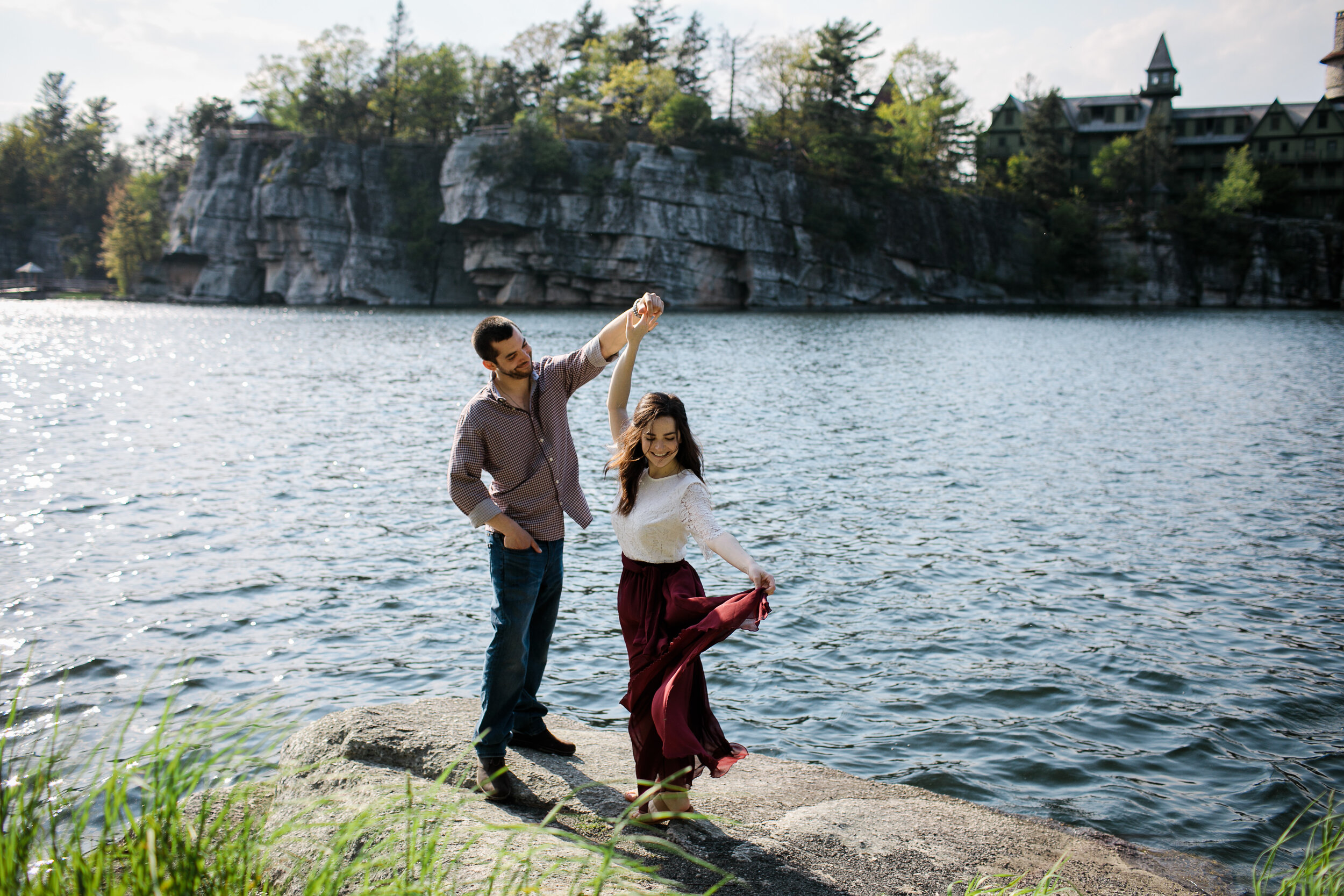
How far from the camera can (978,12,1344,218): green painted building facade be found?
85.2 m

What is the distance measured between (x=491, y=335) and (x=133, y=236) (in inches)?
3642

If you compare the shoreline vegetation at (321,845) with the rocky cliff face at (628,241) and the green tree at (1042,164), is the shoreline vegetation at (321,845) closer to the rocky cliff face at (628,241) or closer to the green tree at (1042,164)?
the rocky cliff face at (628,241)

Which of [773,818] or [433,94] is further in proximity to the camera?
[433,94]

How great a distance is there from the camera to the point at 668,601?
4398 millimetres

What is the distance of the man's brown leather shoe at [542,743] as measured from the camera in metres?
5.29

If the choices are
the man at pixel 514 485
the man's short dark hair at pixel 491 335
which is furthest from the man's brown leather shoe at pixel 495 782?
the man's short dark hair at pixel 491 335

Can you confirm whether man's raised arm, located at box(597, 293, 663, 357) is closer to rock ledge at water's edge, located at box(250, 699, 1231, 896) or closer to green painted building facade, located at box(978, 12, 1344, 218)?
rock ledge at water's edge, located at box(250, 699, 1231, 896)

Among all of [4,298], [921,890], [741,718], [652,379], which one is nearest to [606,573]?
[741,718]

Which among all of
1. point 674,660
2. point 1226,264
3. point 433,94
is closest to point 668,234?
point 433,94

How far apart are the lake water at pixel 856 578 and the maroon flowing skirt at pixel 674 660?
2526mm

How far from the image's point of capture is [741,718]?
7316 millimetres

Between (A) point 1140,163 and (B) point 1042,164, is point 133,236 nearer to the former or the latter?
(B) point 1042,164

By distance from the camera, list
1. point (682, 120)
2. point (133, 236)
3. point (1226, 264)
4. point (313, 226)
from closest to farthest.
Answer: point (682, 120), point (313, 226), point (1226, 264), point (133, 236)

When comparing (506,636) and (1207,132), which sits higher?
(1207,132)
